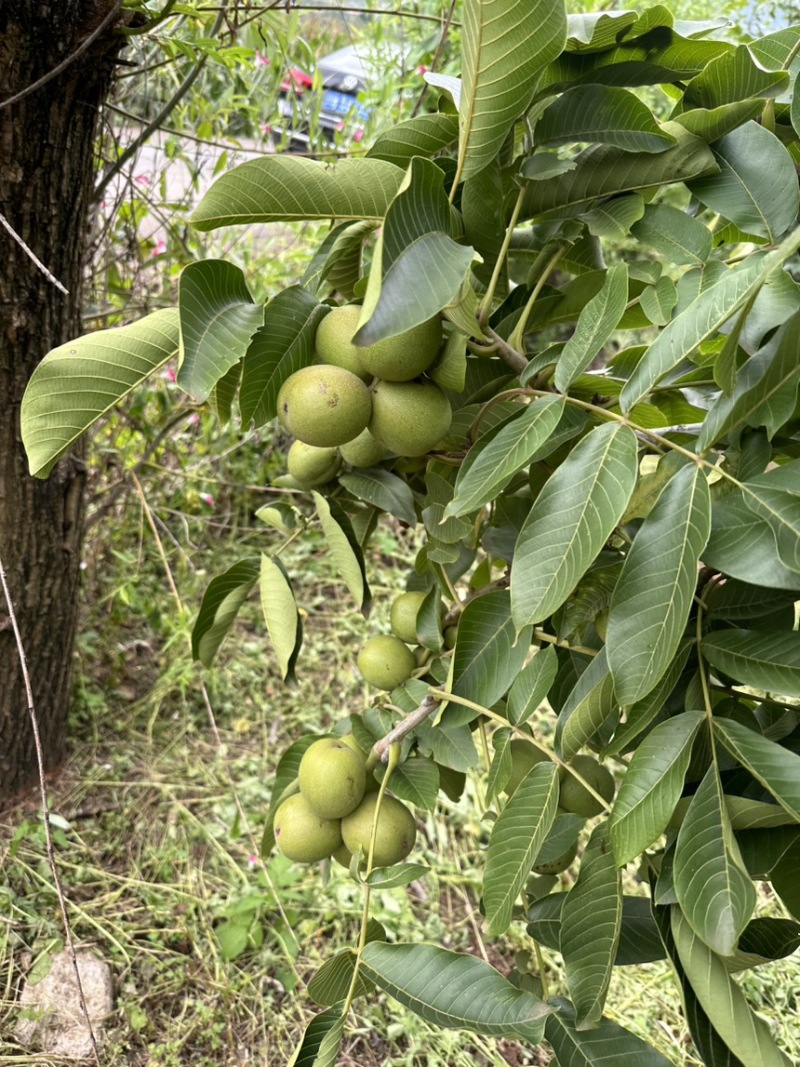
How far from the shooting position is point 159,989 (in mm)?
1363

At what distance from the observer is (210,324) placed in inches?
23.7

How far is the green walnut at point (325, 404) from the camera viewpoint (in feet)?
2.10

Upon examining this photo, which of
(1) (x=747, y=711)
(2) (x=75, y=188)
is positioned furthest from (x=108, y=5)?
(1) (x=747, y=711)

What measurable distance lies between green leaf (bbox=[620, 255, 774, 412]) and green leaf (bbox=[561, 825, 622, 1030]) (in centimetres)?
37

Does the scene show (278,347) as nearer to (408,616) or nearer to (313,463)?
(313,463)

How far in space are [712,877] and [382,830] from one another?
14.1 inches

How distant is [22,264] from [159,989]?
1212 millimetres

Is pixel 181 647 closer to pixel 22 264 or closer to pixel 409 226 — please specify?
pixel 22 264

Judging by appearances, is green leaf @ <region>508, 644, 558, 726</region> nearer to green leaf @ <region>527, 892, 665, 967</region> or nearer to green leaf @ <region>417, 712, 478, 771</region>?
green leaf @ <region>417, 712, 478, 771</region>

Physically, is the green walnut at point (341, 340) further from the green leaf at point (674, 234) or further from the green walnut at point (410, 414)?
the green leaf at point (674, 234)

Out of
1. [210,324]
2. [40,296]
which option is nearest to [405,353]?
[210,324]

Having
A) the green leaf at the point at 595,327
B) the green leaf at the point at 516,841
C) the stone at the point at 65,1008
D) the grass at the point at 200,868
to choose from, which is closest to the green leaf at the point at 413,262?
the green leaf at the point at 595,327

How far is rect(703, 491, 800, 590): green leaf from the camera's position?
51 centimetres

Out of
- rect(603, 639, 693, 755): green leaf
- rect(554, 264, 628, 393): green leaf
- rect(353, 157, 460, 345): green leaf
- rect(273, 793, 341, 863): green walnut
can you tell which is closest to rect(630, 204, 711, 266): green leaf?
rect(554, 264, 628, 393): green leaf
